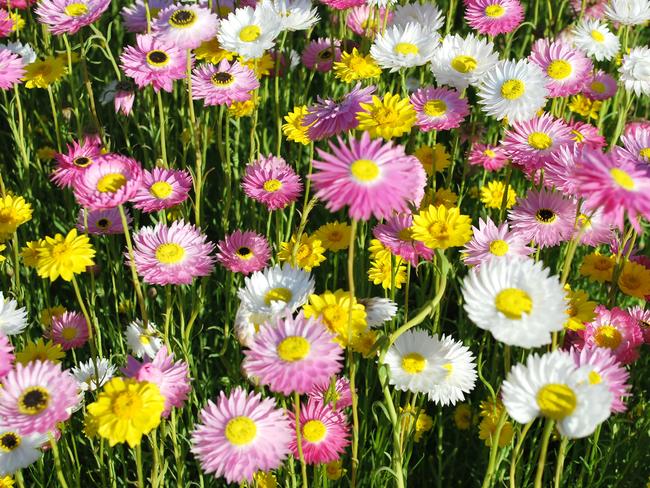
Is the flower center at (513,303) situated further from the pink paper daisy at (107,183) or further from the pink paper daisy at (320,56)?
the pink paper daisy at (320,56)

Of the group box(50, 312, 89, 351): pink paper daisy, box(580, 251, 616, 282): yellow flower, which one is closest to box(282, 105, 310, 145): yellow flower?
box(50, 312, 89, 351): pink paper daisy

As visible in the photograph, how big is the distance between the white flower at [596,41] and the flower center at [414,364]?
5.19 feet

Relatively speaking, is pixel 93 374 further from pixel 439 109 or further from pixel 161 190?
pixel 439 109

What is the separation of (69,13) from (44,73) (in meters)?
0.22

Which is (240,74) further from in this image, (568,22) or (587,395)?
(568,22)

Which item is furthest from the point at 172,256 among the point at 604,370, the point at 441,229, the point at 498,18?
the point at 498,18

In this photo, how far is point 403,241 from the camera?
1624mm

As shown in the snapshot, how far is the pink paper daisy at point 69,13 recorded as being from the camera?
213 cm

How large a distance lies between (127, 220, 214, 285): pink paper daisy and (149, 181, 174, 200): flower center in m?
0.09

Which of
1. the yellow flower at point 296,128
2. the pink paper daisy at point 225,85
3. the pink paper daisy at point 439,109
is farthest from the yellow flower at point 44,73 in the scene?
the pink paper daisy at point 439,109

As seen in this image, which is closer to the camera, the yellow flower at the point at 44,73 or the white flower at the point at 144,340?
the white flower at the point at 144,340

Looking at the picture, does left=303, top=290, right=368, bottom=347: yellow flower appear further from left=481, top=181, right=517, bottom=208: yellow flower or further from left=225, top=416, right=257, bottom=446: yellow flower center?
left=481, top=181, right=517, bottom=208: yellow flower

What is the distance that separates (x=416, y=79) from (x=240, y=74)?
120 centimetres

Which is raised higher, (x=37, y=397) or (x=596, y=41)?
(x=596, y=41)
